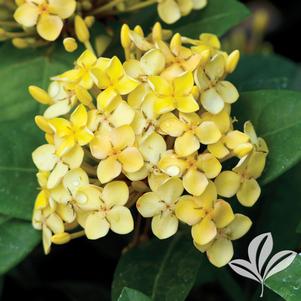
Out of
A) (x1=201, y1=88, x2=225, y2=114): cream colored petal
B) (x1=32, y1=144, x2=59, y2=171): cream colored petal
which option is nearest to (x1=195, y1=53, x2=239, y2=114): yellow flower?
(x1=201, y1=88, x2=225, y2=114): cream colored petal

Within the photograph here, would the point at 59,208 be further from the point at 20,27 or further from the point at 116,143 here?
the point at 20,27

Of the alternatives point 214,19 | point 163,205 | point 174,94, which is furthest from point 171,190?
point 214,19

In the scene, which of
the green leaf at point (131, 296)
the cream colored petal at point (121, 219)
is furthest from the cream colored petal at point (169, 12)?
the green leaf at point (131, 296)

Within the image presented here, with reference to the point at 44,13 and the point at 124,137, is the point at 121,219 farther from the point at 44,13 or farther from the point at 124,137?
the point at 44,13

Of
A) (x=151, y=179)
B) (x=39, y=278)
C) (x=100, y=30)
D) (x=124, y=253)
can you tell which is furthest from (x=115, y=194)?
(x=39, y=278)

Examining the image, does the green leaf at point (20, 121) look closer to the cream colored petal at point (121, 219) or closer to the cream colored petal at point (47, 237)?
the cream colored petal at point (47, 237)

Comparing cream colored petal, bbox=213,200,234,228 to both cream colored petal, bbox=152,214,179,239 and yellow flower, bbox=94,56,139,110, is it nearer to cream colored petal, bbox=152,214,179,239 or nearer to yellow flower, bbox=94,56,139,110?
cream colored petal, bbox=152,214,179,239
